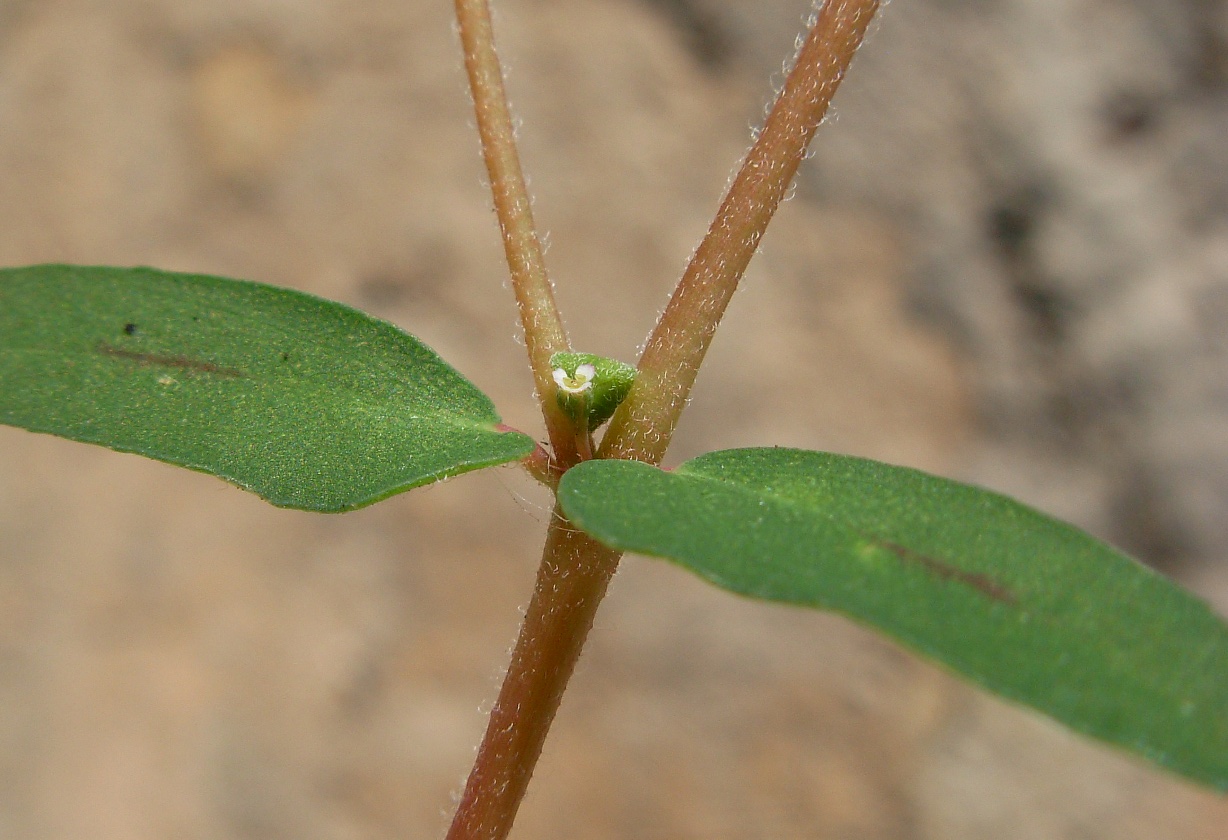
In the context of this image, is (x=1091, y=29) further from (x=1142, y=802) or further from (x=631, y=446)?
(x=631, y=446)

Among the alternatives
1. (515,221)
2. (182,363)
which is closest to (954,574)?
(515,221)

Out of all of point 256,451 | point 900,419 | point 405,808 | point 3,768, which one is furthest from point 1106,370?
point 3,768

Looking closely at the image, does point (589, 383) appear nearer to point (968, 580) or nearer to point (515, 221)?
point (515, 221)

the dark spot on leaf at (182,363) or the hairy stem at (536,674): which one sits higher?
the dark spot on leaf at (182,363)

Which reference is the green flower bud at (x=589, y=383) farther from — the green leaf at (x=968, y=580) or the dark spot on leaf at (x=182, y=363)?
the dark spot on leaf at (x=182, y=363)

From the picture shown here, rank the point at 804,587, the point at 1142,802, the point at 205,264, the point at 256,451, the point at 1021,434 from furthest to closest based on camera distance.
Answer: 1. the point at 205,264
2. the point at 1021,434
3. the point at 1142,802
4. the point at 256,451
5. the point at 804,587

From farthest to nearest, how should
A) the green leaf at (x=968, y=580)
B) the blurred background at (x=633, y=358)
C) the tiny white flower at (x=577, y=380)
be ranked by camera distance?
the blurred background at (x=633, y=358)
the tiny white flower at (x=577, y=380)
the green leaf at (x=968, y=580)

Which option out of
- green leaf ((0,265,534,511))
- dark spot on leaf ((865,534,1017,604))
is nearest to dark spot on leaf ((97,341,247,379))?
green leaf ((0,265,534,511))

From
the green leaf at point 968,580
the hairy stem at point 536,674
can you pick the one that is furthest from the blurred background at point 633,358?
the green leaf at point 968,580
